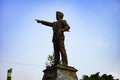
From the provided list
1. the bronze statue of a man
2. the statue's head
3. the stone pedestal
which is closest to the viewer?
the stone pedestal

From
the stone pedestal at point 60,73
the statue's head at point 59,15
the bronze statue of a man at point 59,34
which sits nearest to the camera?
the stone pedestal at point 60,73

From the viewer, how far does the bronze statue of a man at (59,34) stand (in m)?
10.3

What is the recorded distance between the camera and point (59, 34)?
10453mm

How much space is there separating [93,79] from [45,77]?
2301cm

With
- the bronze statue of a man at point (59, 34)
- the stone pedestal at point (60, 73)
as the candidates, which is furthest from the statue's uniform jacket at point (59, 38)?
the stone pedestal at point (60, 73)

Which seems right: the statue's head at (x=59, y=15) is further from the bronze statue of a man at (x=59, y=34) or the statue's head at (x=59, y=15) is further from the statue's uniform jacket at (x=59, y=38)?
the statue's uniform jacket at (x=59, y=38)

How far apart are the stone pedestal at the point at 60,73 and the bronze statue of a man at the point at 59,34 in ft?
1.05

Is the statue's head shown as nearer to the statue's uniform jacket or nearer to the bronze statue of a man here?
the bronze statue of a man

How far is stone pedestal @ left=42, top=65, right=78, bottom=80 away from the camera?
384 inches

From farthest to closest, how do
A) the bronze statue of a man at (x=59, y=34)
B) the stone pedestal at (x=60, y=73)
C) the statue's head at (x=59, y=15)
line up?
1. the statue's head at (x=59, y=15)
2. the bronze statue of a man at (x=59, y=34)
3. the stone pedestal at (x=60, y=73)

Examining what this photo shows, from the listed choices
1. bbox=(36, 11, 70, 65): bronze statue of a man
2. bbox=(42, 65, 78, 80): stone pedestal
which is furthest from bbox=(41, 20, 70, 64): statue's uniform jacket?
bbox=(42, 65, 78, 80): stone pedestal

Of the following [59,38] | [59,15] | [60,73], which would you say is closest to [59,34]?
[59,38]

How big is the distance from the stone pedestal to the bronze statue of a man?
32 centimetres

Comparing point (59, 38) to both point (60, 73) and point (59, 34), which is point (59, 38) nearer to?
point (59, 34)
